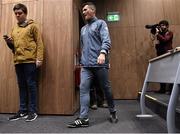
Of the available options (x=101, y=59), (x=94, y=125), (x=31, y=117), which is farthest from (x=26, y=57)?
(x=94, y=125)

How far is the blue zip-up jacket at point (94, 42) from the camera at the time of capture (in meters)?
2.50

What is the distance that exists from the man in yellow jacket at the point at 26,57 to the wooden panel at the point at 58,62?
A: 194 mm

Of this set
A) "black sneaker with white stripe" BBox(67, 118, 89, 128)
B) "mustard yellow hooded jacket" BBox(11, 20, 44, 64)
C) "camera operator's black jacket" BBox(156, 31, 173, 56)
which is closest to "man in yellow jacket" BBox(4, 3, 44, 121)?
"mustard yellow hooded jacket" BBox(11, 20, 44, 64)

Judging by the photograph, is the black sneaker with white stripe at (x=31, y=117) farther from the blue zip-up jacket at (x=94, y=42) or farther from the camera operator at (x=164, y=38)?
the camera operator at (x=164, y=38)

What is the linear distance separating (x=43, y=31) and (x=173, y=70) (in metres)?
1.79

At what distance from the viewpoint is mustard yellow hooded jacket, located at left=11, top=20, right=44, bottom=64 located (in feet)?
9.55

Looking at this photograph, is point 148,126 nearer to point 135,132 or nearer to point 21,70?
point 135,132

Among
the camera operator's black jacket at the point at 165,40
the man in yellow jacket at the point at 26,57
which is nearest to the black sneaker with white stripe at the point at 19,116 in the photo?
the man in yellow jacket at the point at 26,57

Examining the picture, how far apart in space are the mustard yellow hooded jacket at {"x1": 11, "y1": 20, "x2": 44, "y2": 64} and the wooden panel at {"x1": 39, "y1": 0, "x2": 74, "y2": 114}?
0.66 feet

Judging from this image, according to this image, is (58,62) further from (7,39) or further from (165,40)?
(165,40)

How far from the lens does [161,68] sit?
2.52 meters

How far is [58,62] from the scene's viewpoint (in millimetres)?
3139

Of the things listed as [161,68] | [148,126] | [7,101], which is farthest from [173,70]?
[7,101]

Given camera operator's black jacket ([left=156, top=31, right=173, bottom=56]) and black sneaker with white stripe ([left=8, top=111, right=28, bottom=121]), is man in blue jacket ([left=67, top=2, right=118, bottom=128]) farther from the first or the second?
camera operator's black jacket ([left=156, top=31, right=173, bottom=56])
